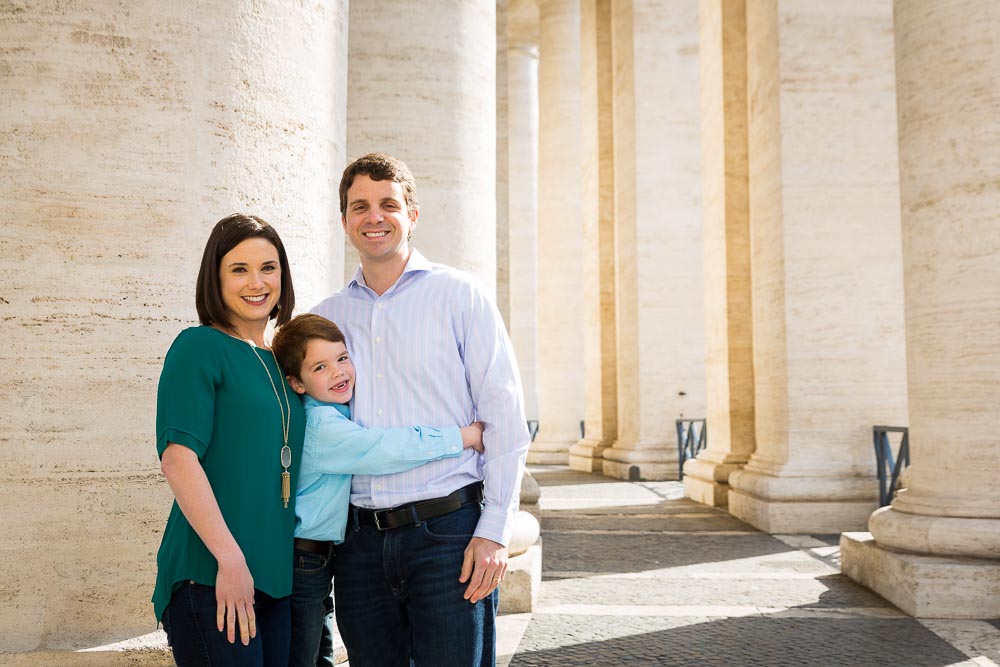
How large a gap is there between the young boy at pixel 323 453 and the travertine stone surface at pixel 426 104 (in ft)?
21.5

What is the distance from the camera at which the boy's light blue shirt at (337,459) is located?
13.0 ft

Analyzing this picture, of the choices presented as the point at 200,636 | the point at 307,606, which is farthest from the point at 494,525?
the point at 200,636

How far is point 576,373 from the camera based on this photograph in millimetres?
37875

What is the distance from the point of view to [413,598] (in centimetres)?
412

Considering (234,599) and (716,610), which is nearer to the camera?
(234,599)

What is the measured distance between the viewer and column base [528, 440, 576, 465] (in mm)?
36594

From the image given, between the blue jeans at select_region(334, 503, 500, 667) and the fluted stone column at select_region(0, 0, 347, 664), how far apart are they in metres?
2.36

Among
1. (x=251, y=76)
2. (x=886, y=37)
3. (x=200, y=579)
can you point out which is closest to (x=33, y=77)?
(x=251, y=76)

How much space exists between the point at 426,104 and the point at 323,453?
7305mm

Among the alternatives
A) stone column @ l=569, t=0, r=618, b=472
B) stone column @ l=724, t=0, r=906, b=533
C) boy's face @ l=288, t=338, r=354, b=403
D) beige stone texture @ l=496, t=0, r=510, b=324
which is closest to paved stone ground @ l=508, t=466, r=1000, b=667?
stone column @ l=724, t=0, r=906, b=533

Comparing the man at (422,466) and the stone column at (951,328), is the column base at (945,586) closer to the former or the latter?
the stone column at (951,328)

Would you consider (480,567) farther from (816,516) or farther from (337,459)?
(816,516)

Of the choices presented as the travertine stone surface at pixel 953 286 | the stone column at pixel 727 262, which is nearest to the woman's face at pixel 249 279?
the travertine stone surface at pixel 953 286

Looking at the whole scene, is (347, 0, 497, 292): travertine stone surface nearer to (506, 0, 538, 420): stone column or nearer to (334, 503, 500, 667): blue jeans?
(334, 503, 500, 667): blue jeans
